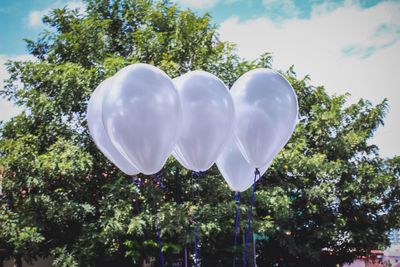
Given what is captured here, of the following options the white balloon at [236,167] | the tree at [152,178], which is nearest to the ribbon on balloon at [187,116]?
the white balloon at [236,167]

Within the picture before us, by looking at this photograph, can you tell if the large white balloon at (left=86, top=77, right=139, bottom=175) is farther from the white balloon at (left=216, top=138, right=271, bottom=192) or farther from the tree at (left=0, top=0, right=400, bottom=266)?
the tree at (left=0, top=0, right=400, bottom=266)

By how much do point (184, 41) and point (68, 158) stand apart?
3489mm

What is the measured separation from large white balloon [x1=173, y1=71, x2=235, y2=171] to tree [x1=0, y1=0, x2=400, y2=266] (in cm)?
381

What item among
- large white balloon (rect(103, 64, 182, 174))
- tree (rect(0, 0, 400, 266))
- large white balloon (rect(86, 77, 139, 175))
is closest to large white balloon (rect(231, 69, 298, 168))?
large white balloon (rect(103, 64, 182, 174))

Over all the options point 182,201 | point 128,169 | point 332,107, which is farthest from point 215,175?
point 128,169

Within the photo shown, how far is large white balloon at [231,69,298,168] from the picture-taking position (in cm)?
383

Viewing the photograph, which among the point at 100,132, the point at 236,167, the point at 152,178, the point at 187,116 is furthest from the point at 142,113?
the point at 152,178

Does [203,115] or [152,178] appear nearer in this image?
[203,115]

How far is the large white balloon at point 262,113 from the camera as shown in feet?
12.6

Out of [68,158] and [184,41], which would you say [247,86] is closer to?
[68,158]

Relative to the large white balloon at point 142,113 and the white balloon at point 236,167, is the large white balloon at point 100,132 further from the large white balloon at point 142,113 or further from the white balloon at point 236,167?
the white balloon at point 236,167

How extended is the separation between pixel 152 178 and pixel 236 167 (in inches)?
163

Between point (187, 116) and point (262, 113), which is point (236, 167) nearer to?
point (262, 113)

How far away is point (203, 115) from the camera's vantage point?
3664mm
